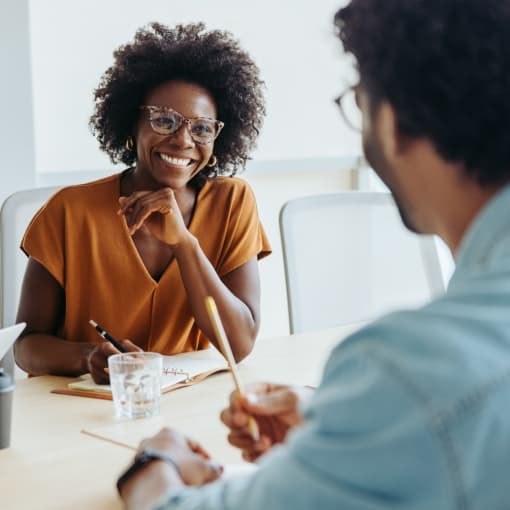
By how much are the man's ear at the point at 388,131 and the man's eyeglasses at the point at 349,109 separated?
0.12 metres

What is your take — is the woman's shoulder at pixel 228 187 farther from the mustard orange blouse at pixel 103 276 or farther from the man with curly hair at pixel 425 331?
the man with curly hair at pixel 425 331

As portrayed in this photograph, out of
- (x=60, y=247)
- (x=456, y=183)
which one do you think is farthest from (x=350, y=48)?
(x=60, y=247)

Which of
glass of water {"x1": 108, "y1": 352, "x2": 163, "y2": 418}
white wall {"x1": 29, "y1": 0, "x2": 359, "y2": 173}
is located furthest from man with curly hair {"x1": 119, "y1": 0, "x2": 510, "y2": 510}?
white wall {"x1": 29, "y1": 0, "x2": 359, "y2": 173}

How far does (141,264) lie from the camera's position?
2045mm

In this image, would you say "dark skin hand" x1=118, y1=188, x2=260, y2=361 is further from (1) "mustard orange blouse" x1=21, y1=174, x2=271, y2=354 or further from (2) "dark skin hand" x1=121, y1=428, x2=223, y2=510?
(2) "dark skin hand" x1=121, y1=428, x2=223, y2=510

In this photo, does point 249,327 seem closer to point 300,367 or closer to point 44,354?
point 300,367

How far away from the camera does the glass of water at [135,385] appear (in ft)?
4.93

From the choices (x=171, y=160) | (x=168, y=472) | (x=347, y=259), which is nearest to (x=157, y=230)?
(x=171, y=160)

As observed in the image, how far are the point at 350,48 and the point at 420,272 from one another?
184cm

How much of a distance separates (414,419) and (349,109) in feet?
1.83

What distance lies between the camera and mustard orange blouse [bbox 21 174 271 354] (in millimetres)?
2031

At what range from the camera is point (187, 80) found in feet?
7.23

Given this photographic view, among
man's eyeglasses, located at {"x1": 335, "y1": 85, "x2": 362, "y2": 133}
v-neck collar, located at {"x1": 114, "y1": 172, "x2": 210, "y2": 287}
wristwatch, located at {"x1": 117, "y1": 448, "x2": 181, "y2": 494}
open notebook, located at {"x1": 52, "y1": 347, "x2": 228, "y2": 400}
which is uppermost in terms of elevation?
man's eyeglasses, located at {"x1": 335, "y1": 85, "x2": 362, "y2": 133}

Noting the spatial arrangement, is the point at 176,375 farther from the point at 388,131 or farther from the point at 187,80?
the point at 388,131
